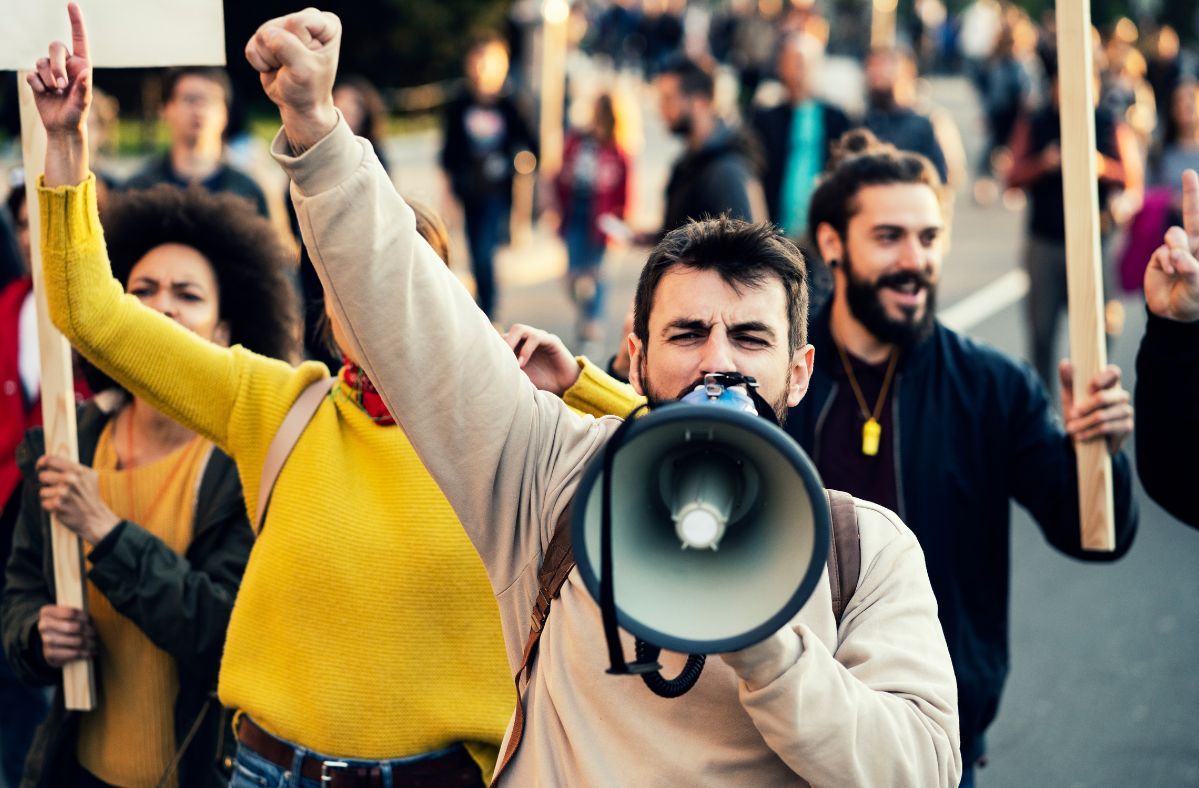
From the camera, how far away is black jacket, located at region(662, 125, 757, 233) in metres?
6.71

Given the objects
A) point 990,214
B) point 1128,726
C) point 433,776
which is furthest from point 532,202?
point 433,776

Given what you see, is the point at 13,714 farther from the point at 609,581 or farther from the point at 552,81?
the point at 552,81

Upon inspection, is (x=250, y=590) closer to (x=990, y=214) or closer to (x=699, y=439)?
(x=699, y=439)

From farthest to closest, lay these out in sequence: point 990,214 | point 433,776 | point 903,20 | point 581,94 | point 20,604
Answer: point 903,20 < point 581,94 < point 990,214 < point 20,604 < point 433,776

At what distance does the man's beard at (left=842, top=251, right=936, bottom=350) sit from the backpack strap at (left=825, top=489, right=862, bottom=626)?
155 centimetres

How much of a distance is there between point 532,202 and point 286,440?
13081 millimetres

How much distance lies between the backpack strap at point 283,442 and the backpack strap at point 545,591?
895 mm

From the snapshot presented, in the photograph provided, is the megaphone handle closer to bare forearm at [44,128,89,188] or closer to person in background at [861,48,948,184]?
bare forearm at [44,128,89,188]

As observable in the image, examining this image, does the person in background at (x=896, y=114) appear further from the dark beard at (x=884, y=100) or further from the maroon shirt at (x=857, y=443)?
the maroon shirt at (x=857, y=443)

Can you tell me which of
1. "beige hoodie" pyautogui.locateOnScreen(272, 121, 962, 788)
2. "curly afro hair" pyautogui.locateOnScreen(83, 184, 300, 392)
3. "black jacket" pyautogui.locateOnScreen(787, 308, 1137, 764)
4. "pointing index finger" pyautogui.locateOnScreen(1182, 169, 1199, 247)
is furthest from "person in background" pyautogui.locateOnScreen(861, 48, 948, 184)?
"beige hoodie" pyautogui.locateOnScreen(272, 121, 962, 788)

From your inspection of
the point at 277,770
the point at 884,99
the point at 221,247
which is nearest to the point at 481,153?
the point at 884,99

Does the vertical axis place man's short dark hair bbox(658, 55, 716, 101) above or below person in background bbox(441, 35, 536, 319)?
above

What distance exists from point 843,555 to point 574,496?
0.50m

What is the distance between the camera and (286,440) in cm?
302
